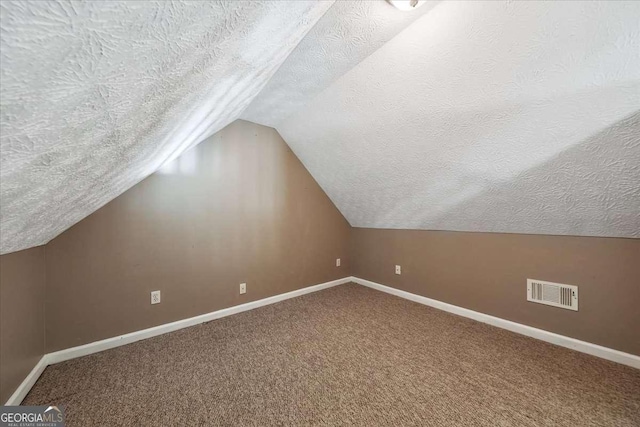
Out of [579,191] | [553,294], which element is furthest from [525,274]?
[579,191]

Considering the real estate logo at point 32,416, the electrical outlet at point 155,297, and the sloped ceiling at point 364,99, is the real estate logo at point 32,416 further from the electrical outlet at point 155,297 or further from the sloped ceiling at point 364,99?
the electrical outlet at point 155,297

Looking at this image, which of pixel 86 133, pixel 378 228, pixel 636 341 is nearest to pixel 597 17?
pixel 86 133

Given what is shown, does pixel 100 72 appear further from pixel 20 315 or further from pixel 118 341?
pixel 118 341

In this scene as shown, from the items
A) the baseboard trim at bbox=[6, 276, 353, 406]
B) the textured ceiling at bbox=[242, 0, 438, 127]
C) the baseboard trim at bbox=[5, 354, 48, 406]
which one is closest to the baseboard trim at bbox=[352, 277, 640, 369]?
the baseboard trim at bbox=[6, 276, 353, 406]

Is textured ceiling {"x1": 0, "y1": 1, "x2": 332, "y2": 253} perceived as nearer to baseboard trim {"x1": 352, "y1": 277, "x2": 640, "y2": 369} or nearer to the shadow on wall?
the shadow on wall

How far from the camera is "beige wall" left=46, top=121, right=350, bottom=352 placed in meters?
1.96

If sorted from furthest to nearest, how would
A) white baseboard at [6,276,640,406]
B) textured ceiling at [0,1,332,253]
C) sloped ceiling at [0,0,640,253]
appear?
1. white baseboard at [6,276,640,406]
2. sloped ceiling at [0,0,640,253]
3. textured ceiling at [0,1,332,253]

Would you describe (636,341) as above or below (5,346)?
below

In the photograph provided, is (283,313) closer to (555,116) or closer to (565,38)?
(555,116)

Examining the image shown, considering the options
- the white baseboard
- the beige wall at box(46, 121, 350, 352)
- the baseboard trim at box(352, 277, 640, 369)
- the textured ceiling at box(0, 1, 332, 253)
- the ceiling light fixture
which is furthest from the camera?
the beige wall at box(46, 121, 350, 352)

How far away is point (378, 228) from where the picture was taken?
3.53m

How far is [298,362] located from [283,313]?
2.92 feet

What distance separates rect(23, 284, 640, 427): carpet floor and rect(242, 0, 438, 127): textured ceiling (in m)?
2.06

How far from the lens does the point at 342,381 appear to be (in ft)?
5.40
